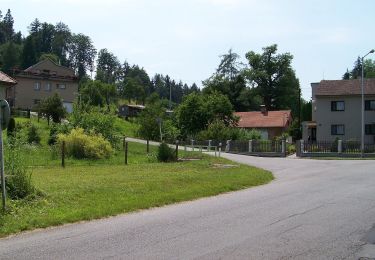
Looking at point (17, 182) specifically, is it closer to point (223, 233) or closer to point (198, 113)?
point (223, 233)

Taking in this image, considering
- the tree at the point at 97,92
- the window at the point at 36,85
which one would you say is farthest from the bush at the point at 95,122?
the window at the point at 36,85

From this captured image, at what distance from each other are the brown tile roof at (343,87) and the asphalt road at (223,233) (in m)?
43.3

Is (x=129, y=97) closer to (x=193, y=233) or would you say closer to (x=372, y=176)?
(x=372, y=176)

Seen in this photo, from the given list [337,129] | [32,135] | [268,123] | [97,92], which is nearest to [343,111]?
[337,129]

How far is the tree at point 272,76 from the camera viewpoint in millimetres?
94250

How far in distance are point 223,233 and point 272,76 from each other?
88.3 meters

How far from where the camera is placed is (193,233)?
375 inches

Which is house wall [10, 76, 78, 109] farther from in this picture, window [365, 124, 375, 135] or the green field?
the green field

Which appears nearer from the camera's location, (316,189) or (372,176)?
(316,189)

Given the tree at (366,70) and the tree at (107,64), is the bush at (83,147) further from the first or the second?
the tree at (107,64)

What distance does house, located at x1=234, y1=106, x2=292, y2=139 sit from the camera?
74875mm

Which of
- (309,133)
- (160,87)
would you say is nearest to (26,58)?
(160,87)

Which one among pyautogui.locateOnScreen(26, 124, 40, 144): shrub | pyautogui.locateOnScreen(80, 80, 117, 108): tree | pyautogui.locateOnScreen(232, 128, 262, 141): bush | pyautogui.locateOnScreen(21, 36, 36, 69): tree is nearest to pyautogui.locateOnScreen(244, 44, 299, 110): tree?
pyautogui.locateOnScreen(80, 80, 117, 108): tree

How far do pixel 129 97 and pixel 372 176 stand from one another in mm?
100287
